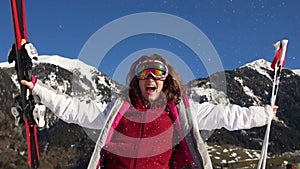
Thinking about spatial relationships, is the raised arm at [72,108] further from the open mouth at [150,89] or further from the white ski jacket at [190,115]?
the open mouth at [150,89]

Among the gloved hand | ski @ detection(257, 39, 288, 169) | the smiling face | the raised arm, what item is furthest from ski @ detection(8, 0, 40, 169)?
ski @ detection(257, 39, 288, 169)

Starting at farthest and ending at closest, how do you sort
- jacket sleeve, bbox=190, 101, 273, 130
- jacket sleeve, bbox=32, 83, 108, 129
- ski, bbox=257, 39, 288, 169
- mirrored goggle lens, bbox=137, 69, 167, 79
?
1. ski, bbox=257, 39, 288, 169
2. mirrored goggle lens, bbox=137, 69, 167, 79
3. jacket sleeve, bbox=190, 101, 273, 130
4. jacket sleeve, bbox=32, 83, 108, 129

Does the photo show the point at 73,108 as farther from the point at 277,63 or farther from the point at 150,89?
the point at 277,63

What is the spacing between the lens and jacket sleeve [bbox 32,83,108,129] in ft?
15.3

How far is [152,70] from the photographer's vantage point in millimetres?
4973

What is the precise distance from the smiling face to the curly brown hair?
8 centimetres

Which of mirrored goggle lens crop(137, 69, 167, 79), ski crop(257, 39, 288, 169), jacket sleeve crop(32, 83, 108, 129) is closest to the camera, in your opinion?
jacket sleeve crop(32, 83, 108, 129)

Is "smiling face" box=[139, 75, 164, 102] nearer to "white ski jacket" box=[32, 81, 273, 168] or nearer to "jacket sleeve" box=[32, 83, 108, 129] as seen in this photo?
"white ski jacket" box=[32, 81, 273, 168]

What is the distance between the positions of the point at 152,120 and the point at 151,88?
1.17 ft

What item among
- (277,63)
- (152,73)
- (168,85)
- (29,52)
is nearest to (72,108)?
(29,52)

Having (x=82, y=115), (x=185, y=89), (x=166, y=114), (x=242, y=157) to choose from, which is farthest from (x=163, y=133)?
(x=242, y=157)

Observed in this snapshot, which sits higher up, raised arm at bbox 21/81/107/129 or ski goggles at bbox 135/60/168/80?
ski goggles at bbox 135/60/168/80

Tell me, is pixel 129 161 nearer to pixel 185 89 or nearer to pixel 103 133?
pixel 103 133

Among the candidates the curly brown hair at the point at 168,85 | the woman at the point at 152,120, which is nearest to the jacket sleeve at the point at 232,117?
the woman at the point at 152,120
